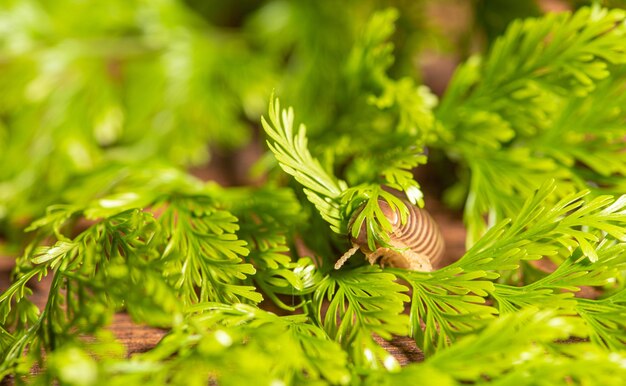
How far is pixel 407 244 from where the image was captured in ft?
2.56

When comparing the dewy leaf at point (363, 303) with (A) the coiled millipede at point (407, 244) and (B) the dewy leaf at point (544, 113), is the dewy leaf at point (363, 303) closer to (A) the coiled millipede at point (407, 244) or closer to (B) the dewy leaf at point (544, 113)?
(A) the coiled millipede at point (407, 244)

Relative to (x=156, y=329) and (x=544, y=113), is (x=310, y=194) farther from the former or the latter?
(x=544, y=113)

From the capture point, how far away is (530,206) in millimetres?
754

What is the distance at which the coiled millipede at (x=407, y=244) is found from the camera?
749 millimetres

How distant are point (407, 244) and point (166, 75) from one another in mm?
829

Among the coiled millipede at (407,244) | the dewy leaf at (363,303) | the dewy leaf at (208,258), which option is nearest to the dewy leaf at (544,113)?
the coiled millipede at (407,244)

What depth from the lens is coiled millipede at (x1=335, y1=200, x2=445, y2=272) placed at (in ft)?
2.46

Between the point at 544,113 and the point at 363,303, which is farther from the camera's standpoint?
the point at 544,113

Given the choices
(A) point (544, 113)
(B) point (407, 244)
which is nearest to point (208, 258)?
(B) point (407, 244)

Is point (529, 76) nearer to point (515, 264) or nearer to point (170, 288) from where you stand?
point (515, 264)

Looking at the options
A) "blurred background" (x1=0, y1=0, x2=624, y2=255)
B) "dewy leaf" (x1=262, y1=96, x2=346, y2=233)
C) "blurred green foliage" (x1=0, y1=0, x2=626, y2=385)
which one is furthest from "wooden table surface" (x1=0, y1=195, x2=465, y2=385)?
"blurred background" (x1=0, y1=0, x2=624, y2=255)

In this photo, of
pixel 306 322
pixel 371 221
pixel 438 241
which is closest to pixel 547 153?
pixel 438 241

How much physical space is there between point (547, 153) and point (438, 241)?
256 mm

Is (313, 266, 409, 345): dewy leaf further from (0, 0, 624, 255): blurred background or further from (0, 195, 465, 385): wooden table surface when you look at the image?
(0, 0, 624, 255): blurred background
